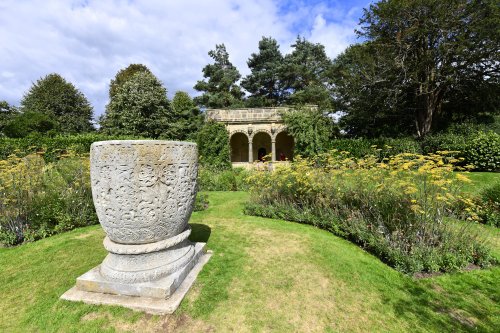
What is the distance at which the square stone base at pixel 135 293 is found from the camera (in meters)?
2.60

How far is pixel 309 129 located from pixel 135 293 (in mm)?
A: 16663

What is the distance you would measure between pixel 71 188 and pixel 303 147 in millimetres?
15109

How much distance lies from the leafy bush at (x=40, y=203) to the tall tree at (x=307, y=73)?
84.3 ft

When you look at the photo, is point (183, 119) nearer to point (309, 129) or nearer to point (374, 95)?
point (309, 129)

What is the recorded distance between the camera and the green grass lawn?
2516 millimetres

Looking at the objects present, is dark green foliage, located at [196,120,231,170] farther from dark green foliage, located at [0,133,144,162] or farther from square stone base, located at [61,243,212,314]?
square stone base, located at [61,243,212,314]

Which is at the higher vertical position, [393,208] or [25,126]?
[25,126]

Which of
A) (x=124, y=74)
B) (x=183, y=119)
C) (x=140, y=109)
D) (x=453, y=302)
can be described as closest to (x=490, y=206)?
(x=453, y=302)

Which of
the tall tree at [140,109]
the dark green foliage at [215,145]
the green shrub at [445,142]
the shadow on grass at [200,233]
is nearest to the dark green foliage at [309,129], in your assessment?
the dark green foliage at [215,145]

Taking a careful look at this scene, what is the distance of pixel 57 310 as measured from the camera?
8.64ft

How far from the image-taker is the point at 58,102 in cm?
2927

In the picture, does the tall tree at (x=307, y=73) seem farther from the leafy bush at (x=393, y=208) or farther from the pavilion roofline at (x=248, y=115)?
the leafy bush at (x=393, y=208)

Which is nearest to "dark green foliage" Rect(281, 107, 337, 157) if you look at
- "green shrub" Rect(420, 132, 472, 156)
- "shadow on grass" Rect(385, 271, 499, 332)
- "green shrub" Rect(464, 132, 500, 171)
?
"green shrub" Rect(420, 132, 472, 156)

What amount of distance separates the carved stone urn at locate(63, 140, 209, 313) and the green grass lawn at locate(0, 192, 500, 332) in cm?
24
